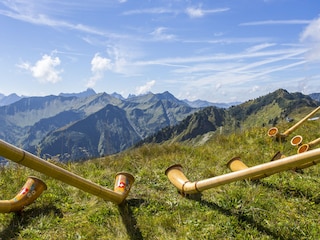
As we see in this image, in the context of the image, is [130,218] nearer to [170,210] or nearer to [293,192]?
[170,210]

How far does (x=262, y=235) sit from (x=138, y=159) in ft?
13.5

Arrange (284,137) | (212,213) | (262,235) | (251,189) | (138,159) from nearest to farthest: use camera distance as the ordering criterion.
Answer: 1. (262,235)
2. (212,213)
3. (251,189)
4. (138,159)
5. (284,137)

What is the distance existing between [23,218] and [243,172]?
10.9 ft

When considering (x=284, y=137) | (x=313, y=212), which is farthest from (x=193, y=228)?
(x=284, y=137)

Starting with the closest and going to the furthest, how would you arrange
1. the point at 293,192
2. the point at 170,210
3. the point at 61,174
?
the point at 61,174 → the point at 170,210 → the point at 293,192

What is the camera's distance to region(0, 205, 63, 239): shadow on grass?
404cm

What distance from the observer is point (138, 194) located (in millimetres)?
5207

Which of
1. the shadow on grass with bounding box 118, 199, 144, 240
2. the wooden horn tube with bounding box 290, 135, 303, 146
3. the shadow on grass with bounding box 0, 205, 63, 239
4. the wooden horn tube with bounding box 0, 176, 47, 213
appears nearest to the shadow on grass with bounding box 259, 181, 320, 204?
the shadow on grass with bounding box 118, 199, 144, 240

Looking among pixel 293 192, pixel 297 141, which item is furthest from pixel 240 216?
pixel 297 141

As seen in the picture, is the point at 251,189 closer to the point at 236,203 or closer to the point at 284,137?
the point at 236,203

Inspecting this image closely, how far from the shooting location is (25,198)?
460 centimetres

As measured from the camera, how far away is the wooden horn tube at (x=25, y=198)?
172 inches

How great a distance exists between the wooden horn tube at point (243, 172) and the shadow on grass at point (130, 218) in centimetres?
77

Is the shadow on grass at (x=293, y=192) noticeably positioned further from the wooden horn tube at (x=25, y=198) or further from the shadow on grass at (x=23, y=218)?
the wooden horn tube at (x=25, y=198)
